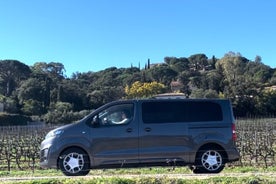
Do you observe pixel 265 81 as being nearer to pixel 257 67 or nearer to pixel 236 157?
pixel 257 67

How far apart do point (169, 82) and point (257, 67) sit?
20.2 m

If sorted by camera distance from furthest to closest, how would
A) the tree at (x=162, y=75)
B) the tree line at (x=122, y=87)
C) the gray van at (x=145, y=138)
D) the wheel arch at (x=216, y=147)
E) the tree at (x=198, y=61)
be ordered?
the tree at (x=198, y=61) < the tree at (x=162, y=75) < the tree line at (x=122, y=87) < the wheel arch at (x=216, y=147) < the gray van at (x=145, y=138)

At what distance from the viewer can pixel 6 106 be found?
8562 cm

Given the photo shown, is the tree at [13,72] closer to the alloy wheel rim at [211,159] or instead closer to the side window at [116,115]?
the side window at [116,115]

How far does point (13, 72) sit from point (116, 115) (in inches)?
4477

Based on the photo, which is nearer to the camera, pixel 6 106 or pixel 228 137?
pixel 228 137

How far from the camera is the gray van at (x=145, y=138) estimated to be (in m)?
11.1

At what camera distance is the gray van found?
11125 mm

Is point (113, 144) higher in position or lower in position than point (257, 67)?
lower

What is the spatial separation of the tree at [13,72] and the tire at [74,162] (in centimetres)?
10777

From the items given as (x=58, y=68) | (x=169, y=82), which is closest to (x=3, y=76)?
(x=58, y=68)

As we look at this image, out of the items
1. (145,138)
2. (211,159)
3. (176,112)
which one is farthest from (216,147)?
(145,138)

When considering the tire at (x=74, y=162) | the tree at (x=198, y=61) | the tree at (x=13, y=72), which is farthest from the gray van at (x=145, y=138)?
the tree at (x=198, y=61)

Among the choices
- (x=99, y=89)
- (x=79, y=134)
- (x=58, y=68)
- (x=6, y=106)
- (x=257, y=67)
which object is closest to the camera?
(x=79, y=134)
